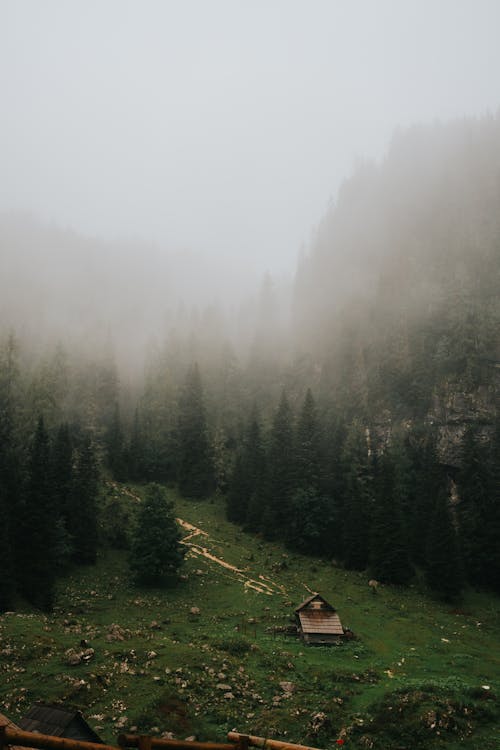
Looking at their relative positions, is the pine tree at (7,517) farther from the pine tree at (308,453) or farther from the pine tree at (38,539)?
the pine tree at (308,453)

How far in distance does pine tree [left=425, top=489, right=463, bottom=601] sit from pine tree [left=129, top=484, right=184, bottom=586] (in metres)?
33.0

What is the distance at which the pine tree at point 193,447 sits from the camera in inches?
4272

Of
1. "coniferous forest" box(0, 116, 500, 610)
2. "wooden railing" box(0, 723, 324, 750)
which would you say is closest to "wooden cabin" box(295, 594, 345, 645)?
"coniferous forest" box(0, 116, 500, 610)

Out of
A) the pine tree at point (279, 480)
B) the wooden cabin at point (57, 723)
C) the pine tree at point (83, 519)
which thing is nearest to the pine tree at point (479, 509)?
the pine tree at point (279, 480)

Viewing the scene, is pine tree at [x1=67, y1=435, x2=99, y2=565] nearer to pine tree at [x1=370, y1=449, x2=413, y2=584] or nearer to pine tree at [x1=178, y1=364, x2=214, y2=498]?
pine tree at [x1=370, y1=449, x2=413, y2=584]

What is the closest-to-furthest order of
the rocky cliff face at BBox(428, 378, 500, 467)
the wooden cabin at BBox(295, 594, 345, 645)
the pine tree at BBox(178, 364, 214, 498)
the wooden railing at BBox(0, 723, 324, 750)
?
the wooden railing at BBox(0, 723, 324, 750) < the wooden cabin at BBox(295, 594, 345, 645) < the rocky cliff face at BBox(428, 378, 500, 467) < the pine tree at BBox(178, 364, 214, 498)

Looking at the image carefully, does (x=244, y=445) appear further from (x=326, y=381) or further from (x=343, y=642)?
(x=343, y=642)

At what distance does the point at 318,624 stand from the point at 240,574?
23776 mm

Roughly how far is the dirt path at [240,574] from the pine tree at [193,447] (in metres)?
26.8

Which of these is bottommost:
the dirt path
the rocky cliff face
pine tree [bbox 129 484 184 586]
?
the dirt path

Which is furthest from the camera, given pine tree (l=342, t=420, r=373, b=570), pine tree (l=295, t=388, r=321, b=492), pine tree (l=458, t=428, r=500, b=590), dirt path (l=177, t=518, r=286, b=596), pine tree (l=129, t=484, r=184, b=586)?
pine tree (l=295, t=388, r=321, b=492)

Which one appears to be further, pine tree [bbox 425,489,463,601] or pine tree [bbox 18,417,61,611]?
pine tree [bbox 425,489,463,601]

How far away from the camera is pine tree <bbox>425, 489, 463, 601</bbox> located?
6012 centimetres

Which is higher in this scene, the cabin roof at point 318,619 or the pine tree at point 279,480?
the pine tree at point 279,480
